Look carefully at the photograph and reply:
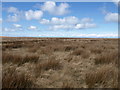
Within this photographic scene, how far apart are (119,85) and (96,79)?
2.15ft

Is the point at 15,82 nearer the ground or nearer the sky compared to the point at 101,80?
nearer the sky

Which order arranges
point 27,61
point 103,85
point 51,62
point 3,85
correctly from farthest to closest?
point 27,61 < point 51,62 < point 103,85 < point 3,85

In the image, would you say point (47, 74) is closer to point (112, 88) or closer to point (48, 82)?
point (48, 82)

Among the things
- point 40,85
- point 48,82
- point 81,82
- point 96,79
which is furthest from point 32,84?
point 96,79

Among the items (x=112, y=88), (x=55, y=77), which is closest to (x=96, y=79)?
(x=112, y=88)

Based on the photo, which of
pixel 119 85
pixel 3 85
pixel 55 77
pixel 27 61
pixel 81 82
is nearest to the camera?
pixel 3 85

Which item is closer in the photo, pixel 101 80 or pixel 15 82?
pixel 15 82

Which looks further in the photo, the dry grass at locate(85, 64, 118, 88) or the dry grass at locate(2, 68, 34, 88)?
the dry grass at locate(85, 64, 118, 88)

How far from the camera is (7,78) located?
10.9 ft

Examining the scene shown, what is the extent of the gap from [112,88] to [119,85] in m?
0.23

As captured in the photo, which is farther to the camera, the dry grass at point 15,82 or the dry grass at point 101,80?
the dry grass at point 101,80

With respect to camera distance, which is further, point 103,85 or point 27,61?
point 27,61

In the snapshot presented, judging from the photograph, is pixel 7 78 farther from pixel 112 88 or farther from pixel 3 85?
pixel 112 88

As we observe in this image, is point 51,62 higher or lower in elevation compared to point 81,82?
higher
